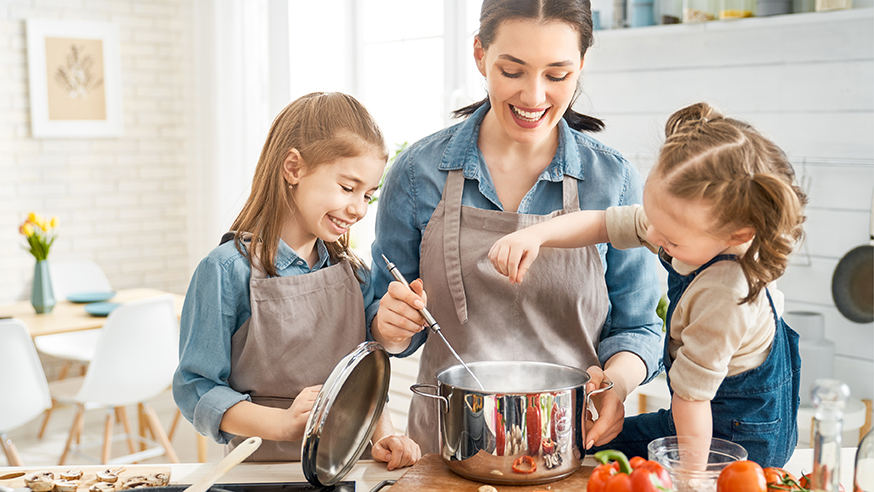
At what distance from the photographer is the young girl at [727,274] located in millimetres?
918

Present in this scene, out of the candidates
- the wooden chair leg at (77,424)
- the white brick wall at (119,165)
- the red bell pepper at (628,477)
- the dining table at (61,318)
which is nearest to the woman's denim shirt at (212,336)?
the red bell pepper at (628,477)

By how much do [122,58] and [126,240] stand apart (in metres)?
1.13

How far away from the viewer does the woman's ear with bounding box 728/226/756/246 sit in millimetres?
938

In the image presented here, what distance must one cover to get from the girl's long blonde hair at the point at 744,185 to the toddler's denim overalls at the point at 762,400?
0.19ft

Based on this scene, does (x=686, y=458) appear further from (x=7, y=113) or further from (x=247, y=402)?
(x=7, y=113)

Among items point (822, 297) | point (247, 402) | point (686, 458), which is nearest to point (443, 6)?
point (822, 297)

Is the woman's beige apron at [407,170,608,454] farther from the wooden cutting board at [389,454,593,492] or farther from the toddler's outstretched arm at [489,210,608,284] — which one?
the wooden cutting board at [389,454,593,492]

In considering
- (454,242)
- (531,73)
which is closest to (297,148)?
(454,242)

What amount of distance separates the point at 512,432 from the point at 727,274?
0.34m

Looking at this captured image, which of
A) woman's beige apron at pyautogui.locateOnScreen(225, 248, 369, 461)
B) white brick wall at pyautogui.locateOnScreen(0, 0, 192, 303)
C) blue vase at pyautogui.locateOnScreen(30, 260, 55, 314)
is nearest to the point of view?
woman's beige apron at pyautogui.locateOnScreen(225, 248, 369, 461)

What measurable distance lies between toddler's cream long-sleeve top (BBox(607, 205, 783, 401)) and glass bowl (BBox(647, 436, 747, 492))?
6 cm

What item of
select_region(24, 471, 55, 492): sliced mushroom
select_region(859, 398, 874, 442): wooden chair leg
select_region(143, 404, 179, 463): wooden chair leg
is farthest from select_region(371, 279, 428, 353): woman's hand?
select_region(143, 404, 179, 463): wooden chair leg

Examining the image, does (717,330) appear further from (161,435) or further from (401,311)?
(161,435)

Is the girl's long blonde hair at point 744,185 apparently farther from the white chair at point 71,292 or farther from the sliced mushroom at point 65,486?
the white chair at point 71,292
